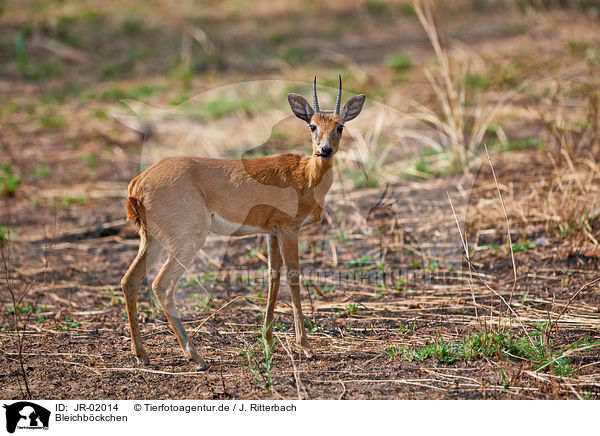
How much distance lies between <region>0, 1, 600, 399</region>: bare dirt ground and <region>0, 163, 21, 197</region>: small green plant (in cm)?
5

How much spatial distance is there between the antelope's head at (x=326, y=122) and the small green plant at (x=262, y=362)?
132cm

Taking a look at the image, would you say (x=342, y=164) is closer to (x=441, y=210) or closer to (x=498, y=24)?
(x=441, y=210)

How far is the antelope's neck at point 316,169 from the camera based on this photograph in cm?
488

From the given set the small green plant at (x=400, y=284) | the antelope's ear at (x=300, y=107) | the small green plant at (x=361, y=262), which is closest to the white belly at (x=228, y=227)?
the antelope's ear at (x=300, y=107)

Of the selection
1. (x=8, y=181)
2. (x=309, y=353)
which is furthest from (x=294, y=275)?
(x=8, y=181)

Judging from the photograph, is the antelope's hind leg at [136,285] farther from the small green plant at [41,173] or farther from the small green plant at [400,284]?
the small green plant at [41,173]

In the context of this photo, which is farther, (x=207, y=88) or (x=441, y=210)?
(x=207, y=88)

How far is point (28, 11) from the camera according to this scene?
15.9 m

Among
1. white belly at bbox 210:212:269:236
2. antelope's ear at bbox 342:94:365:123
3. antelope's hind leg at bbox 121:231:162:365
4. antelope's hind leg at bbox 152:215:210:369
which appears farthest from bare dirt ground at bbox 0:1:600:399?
antelope's ear at bbox 342:94:365:123

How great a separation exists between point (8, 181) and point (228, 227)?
5.16m

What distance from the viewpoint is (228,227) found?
192 inches
